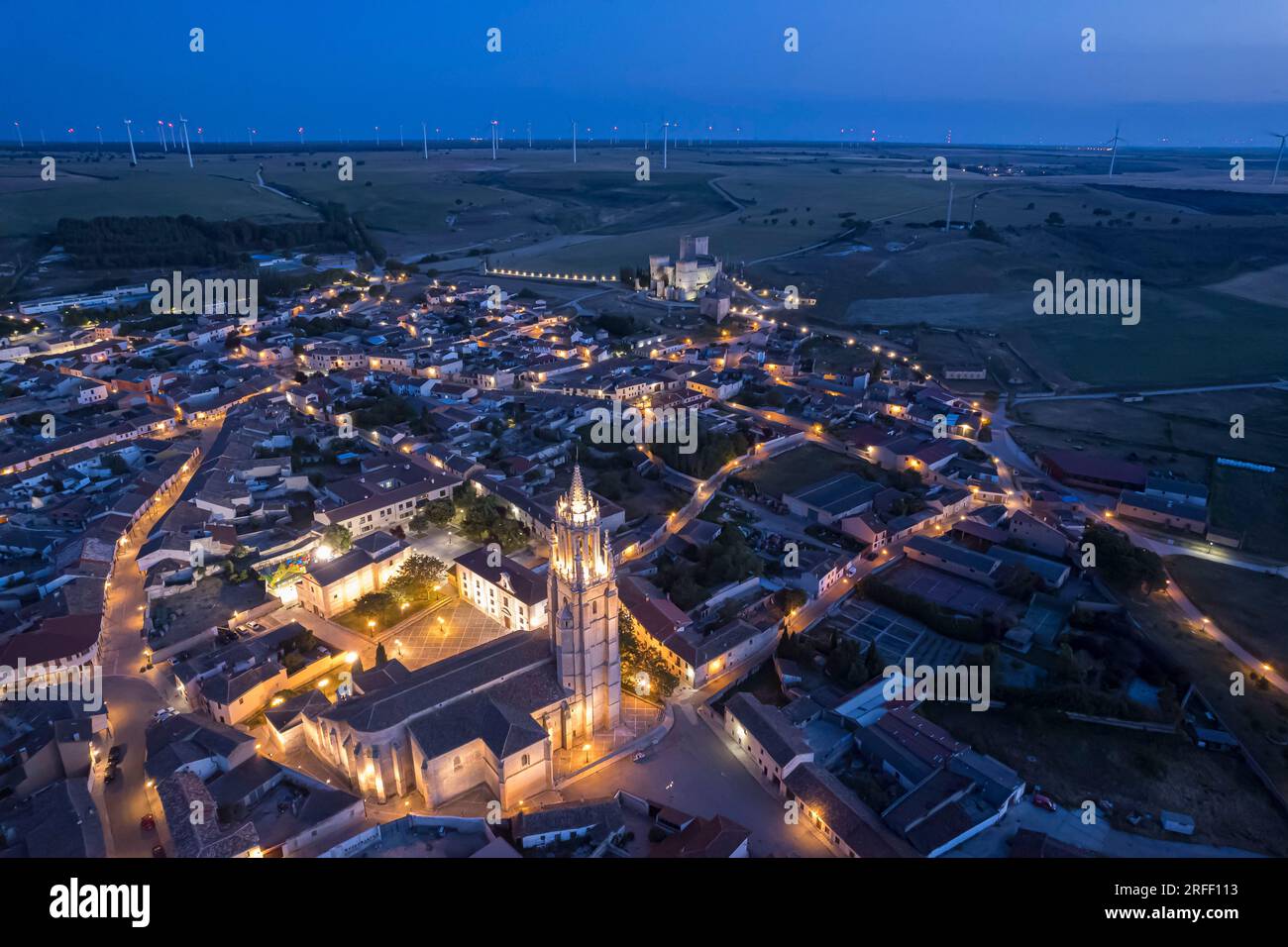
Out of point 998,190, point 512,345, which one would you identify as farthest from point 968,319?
point 998,190

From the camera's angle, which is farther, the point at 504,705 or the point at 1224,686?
the point at 1224,686

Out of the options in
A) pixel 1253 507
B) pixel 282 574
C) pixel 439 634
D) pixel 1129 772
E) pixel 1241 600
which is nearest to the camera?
pixel 1129 772

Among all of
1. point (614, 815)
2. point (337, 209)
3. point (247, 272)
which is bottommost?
point (614, 815)

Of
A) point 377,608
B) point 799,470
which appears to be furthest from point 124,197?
point 799,470

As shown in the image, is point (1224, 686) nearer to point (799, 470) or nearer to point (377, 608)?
point (799, 470)

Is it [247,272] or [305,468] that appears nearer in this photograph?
[305,468]

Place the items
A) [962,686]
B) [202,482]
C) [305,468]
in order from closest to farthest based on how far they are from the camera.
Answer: [962,686]
[202,482]
[305,468]
